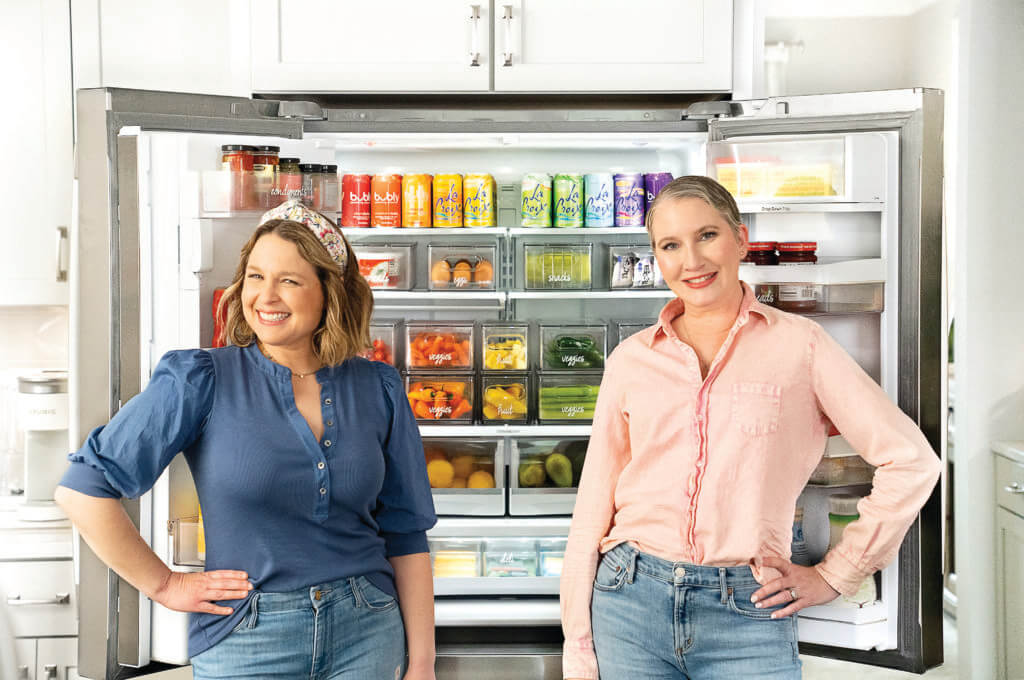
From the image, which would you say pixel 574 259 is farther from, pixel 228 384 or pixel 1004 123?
pixel 228 384

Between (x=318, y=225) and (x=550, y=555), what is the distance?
1.87 meters

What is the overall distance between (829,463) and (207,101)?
1.90 m

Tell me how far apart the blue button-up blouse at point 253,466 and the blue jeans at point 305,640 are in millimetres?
19

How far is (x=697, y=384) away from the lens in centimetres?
151

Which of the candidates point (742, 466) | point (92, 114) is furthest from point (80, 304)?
point (742, 466)

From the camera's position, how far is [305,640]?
1422mm

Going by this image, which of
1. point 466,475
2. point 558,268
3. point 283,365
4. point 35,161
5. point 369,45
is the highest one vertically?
point 369,45

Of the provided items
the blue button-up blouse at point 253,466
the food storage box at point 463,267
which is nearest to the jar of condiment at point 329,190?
the food storage box at point 463,267

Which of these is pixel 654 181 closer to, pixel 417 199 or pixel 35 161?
pixel 417 199

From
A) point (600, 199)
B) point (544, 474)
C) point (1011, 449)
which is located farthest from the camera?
point (544, 474)

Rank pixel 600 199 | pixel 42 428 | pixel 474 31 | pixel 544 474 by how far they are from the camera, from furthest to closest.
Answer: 1. pixel 544 474
2. pixel 600 199
3. pixel 42 428
4. pixel 474 31

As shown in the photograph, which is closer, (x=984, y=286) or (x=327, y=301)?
(x=327, y=301)

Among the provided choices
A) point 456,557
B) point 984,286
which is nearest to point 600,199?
point 984,286

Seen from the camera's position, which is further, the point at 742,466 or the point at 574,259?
the point at 574,259
